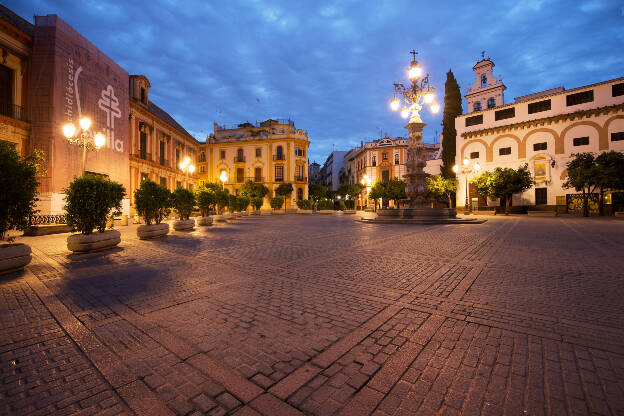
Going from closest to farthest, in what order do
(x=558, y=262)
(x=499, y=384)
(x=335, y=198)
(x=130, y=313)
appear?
(x=499, y=384), (x=130, y=313), (x=558, y=262), (x=335, y=198)

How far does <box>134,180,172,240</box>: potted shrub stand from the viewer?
9.75 metres

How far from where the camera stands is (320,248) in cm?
752

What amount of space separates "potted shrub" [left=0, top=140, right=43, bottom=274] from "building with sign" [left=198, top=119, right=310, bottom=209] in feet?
124

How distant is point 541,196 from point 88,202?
37.5 m

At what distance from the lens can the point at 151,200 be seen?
10.0m

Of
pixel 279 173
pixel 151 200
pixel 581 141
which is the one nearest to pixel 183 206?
pixel 151 200

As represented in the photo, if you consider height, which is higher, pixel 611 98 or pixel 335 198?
pixel 611 98

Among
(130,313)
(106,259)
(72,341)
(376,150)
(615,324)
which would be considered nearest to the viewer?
(72,341)

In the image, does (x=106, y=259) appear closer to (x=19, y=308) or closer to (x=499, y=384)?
(x=19, y=308)

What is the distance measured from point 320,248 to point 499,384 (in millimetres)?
5723

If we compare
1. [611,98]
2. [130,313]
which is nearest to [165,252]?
[130,313]

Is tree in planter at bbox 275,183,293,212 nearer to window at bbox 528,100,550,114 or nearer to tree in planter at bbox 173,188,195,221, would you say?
tree in planter at bbox 173,188,195,221

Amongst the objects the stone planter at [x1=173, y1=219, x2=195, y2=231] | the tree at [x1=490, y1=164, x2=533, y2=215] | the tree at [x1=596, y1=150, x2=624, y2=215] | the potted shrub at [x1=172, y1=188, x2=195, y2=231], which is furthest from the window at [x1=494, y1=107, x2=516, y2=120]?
the stone planter at [x1=173, y1=219, x2=195, y2=231]

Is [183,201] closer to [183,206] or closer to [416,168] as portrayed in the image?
[183,206]
